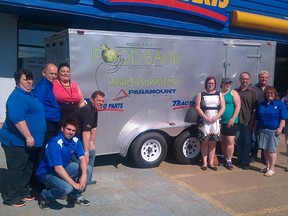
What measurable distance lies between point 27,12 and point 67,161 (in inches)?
202

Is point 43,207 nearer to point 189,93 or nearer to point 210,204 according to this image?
point 210,204

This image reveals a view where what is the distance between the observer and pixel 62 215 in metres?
4.23

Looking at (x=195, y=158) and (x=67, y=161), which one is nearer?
(x=67, y=161)

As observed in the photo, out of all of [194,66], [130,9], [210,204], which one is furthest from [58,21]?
[210,204]

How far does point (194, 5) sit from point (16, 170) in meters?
7.03

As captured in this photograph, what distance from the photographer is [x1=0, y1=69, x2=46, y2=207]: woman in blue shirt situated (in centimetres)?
417

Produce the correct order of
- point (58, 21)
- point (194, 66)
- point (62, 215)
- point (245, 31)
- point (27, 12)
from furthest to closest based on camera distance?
point (245, 31) < point (58, 21) < point (27, 12) < point (194, 66) < point (62, 215)

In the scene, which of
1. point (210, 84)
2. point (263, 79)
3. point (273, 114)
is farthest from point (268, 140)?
point (210, 84)

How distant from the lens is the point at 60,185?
4.12 m

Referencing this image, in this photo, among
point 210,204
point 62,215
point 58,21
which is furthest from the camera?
point 58,21

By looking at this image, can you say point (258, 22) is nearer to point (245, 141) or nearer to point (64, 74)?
point (245, 141)

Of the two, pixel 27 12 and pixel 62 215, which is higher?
pixel 27 12

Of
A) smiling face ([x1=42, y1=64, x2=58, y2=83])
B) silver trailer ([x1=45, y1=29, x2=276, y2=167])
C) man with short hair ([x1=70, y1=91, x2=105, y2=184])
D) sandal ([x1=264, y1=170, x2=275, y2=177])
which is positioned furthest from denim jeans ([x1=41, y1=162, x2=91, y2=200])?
sandal ([x1=264, y1=170, x2=275, y2=177])

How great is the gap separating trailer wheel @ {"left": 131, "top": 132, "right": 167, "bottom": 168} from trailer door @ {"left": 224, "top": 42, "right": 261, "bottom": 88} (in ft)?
6.47
